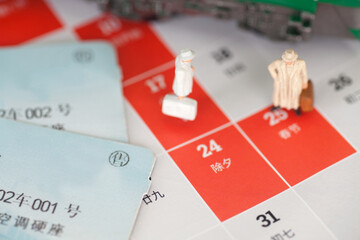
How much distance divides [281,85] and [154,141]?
0.24 m

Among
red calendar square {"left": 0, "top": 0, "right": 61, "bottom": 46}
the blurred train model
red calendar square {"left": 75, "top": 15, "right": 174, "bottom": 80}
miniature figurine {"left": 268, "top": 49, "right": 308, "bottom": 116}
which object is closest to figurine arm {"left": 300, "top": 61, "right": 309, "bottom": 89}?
miniature figurine {"left": 268, "top": 49, "right": 308, "bottom": 116}

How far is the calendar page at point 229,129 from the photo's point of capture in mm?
802

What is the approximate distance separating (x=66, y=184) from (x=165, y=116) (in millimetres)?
224

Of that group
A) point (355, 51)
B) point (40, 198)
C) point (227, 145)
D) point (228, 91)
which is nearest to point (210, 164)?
point (227, 145)

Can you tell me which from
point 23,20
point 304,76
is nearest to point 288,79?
point 304,76

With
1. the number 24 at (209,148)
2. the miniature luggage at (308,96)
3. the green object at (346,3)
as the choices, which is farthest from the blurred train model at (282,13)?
the number 24 at (209,148)

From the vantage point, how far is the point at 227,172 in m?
Answer: 0.86

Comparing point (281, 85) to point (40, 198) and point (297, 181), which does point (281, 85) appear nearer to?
point (297, 181)

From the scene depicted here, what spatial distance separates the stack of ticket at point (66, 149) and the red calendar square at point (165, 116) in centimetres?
4

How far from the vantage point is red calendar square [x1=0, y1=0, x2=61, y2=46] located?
108 centimetres

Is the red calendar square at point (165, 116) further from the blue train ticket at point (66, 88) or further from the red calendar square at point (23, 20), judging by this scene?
the red calendar square at point (23, 20)

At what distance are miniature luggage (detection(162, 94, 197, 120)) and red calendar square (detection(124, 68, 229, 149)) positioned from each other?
0.10 feet

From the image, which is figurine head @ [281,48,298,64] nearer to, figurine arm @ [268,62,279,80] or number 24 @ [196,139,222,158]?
figurine arm @ [268,62,279,80]

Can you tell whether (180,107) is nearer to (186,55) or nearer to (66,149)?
(186,55)
